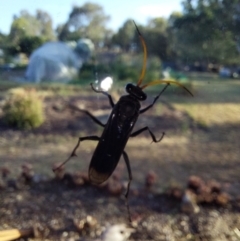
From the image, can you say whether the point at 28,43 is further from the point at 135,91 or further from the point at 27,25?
the point at 135,91

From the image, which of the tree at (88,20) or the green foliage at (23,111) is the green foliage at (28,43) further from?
the green foliage at (23,111)

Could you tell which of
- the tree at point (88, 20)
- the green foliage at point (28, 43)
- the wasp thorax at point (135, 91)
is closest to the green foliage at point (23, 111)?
the tree at point (88, 20)

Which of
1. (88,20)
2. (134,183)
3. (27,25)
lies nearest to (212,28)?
(27,25)

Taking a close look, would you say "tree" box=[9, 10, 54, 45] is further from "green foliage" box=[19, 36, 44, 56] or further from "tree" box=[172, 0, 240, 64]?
"tree" box=[172, 0, 240, 64]

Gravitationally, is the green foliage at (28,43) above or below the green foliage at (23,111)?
above

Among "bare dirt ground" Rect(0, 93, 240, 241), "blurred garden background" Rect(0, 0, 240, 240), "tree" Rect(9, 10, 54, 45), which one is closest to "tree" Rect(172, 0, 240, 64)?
"blurred garden background" Rect(0, 0, 240, 240)

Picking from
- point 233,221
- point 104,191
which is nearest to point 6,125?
point 104,191
